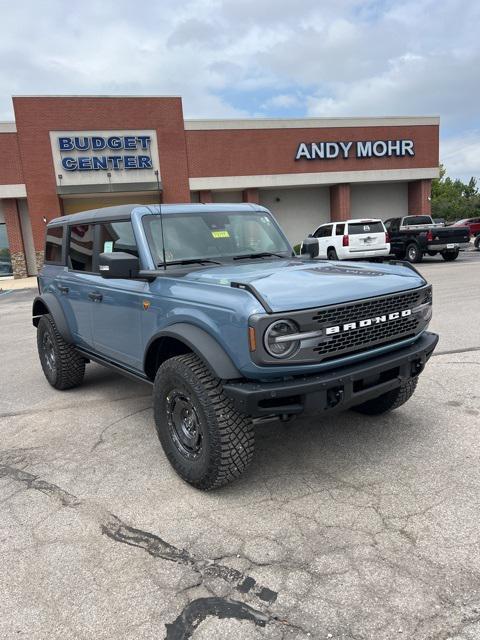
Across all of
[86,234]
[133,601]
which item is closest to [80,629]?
[133,601]

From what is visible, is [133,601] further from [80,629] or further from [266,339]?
[266,339]

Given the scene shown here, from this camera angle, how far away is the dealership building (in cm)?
2358

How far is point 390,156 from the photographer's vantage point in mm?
28859


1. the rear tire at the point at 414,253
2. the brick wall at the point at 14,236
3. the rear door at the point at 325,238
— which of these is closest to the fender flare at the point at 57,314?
the rear door at the point at 325,238

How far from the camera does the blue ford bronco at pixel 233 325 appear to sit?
285 cm

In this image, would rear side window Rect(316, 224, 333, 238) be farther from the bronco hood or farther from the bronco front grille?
the bronco front grille

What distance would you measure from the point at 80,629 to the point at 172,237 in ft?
9.14

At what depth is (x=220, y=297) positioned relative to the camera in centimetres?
303

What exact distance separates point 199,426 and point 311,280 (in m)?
1.19

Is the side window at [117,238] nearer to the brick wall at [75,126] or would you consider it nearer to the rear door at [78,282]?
the rear door at [78,282]

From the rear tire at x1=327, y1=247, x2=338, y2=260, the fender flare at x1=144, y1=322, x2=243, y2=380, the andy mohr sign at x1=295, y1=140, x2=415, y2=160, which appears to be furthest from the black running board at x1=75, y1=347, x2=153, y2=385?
the andy mohr sign at x1=295, y1=140, x2=415, y2=160

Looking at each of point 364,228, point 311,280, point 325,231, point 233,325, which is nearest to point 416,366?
point 311,280

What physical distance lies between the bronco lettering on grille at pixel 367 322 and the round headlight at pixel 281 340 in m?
0.23

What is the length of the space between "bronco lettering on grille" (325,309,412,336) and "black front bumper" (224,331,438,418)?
253 mm
